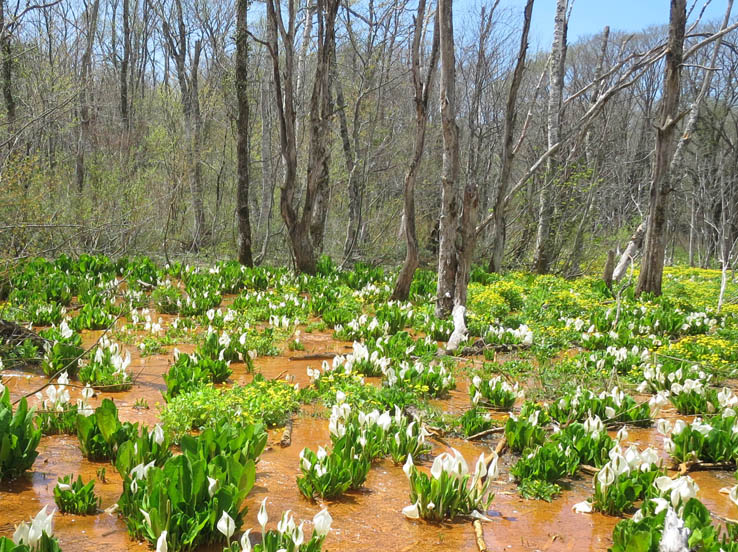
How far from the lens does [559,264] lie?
17.3m

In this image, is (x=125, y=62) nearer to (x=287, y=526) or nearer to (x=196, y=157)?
(x=196, y=157)

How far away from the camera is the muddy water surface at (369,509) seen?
3.02 m

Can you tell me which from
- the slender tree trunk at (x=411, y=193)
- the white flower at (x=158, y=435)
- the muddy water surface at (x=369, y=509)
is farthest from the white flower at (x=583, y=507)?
the slender tree trunk at (x=411, y=193)

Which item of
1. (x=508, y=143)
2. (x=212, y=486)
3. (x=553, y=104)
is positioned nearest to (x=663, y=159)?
(x=508, y=143)

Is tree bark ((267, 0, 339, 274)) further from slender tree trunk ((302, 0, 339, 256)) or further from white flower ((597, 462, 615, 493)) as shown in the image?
white flower ((597, 462, 615, 493))

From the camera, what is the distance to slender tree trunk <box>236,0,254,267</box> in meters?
13.0

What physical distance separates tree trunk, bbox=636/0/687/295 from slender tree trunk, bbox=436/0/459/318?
5053mm

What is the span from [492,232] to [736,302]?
784 centimetres

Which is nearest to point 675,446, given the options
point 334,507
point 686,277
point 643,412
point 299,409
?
point 643,412

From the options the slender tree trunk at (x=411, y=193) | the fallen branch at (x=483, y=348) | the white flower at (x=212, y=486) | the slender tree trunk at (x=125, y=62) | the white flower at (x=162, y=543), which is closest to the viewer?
the white flower at (x=162, y=543)

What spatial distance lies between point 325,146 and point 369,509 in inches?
451

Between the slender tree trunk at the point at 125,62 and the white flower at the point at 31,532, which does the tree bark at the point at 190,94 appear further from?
A: the white flower at the point at 31,532

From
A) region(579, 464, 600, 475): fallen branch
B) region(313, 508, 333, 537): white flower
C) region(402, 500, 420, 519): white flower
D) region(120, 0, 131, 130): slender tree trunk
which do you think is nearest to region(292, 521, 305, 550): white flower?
region(313, 508, 333, 537): white flower

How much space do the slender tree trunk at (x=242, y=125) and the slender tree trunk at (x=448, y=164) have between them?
5574 millimetres
